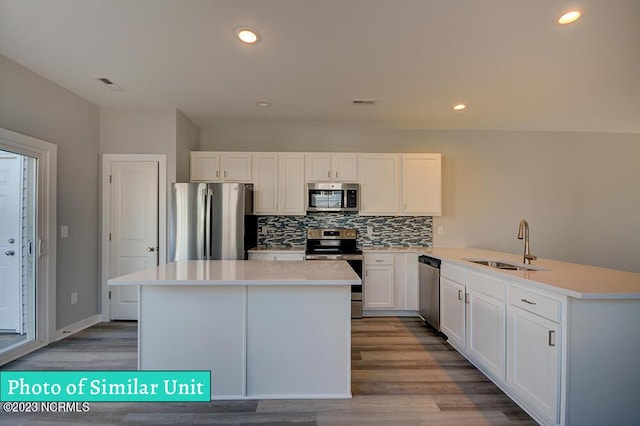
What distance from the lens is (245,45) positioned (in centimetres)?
234

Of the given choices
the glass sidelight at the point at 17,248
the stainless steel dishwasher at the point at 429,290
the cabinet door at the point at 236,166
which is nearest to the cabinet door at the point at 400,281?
the stainless steel dishwasher at the point at 429,290

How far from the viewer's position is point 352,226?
4445mm

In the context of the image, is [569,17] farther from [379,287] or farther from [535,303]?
[379,287]

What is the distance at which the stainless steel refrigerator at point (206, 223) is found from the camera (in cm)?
365

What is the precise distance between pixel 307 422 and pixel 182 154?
3.39 meters

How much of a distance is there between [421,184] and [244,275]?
2961 millimetres

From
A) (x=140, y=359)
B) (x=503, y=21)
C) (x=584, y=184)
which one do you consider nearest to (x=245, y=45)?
(x=503, y=21)

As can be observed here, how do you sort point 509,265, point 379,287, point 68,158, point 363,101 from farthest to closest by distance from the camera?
point 379,287 → point 363,101 → point 68,158 → point 509,265

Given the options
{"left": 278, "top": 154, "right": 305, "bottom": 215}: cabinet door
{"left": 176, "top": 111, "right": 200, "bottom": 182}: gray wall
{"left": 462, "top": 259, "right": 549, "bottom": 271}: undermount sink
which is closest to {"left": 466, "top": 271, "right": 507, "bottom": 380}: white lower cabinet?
{"left": 462, "top": 259, "right": 549, "bottom": 271}: undermount sink

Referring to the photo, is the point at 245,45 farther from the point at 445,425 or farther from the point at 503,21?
the point at 445,425

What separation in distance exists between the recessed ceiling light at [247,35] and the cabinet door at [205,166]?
212 cm

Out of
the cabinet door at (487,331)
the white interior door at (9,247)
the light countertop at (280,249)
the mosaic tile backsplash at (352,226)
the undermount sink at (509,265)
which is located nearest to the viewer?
the cabinet door at (487,331)

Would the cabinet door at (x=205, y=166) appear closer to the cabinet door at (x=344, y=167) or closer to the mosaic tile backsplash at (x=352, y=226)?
the mosaic tile backsplash at (x=352, y=226)

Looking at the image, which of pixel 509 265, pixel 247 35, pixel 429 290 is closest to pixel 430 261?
pixel 429 290
